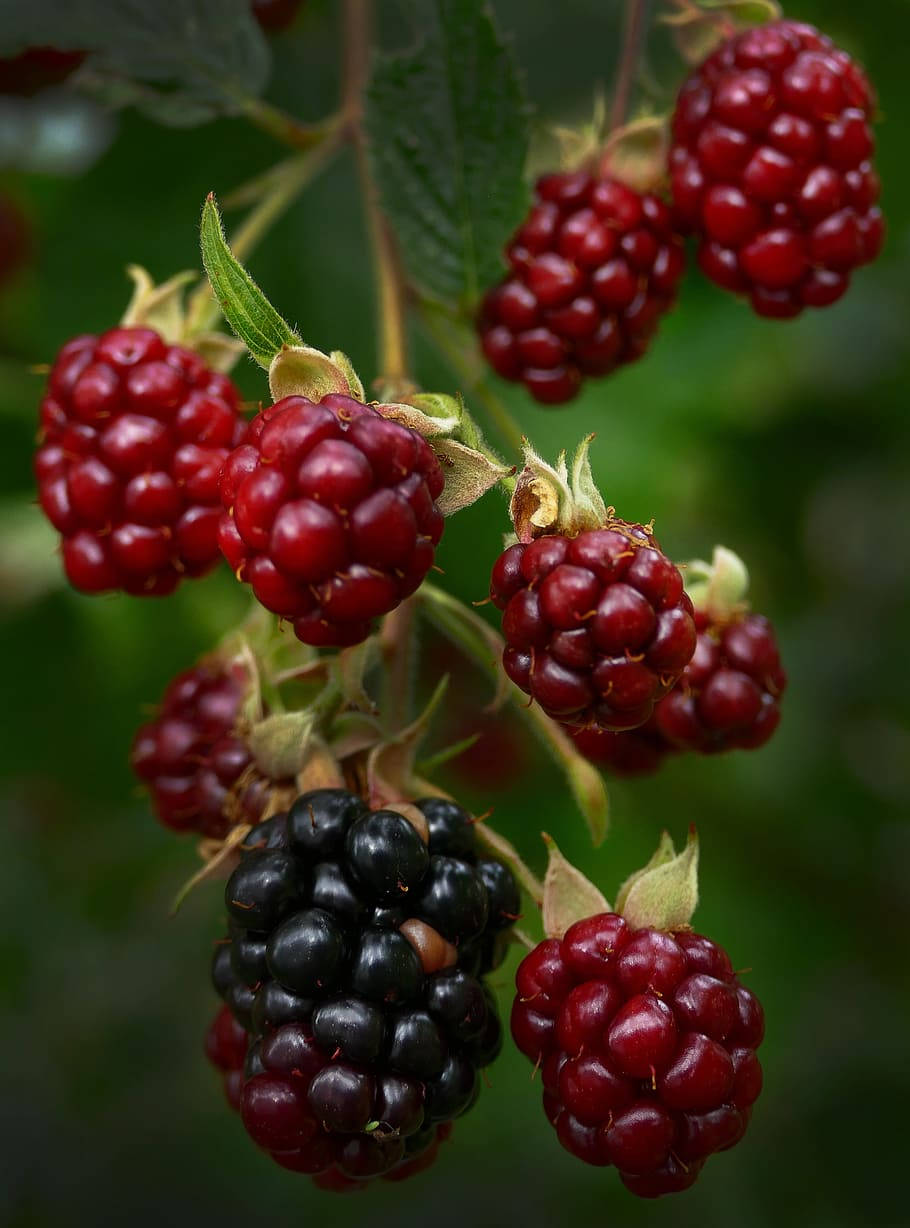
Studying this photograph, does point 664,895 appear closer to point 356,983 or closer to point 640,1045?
point 640,1045

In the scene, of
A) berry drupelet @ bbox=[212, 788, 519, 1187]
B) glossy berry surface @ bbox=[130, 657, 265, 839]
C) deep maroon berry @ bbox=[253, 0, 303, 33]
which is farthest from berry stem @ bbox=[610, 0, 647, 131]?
berry drupelet @ bbox=[212, 788, 519, 1187]

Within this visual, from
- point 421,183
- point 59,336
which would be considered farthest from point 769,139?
point 59,336

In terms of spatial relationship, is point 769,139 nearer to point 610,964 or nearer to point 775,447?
point 610,964

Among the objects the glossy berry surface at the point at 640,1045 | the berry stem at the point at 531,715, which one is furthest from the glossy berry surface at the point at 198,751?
the glossy berry surface at the point at 640,1045

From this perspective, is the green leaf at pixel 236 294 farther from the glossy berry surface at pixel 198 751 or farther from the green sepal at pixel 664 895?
the green sepal at pixel 664 895

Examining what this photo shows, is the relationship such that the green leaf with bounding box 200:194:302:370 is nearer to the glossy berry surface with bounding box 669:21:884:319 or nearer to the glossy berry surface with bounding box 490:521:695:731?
the glossy berry surface with bounding box 490:521:695:731

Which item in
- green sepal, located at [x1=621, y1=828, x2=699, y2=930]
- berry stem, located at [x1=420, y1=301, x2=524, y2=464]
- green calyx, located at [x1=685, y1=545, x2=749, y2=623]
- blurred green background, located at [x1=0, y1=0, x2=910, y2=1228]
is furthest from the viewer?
blurred green background, located at [x1=0, y1=0, x2=910, y2=1228]
